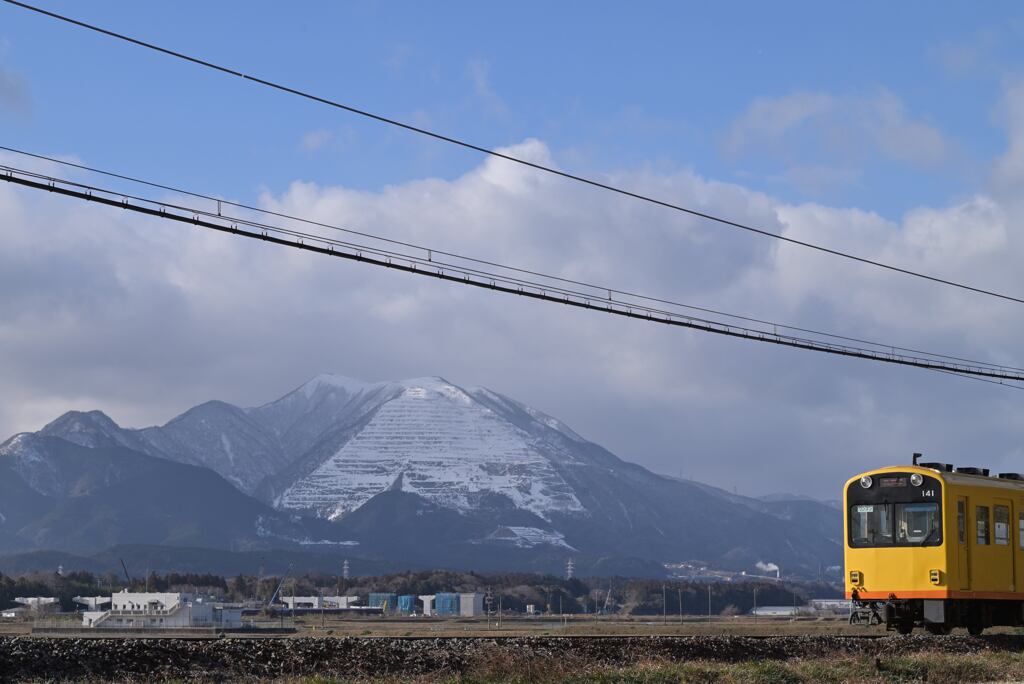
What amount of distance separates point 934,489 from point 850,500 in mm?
2915

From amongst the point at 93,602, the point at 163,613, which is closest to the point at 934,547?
the point at 163,613

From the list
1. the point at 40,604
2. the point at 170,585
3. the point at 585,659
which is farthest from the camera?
the point at 170,585

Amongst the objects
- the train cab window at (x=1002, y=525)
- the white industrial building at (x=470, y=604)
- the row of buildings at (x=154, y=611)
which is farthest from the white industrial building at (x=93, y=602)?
the train cab window at (x=1002, y=525)

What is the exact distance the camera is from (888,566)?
35.0 m

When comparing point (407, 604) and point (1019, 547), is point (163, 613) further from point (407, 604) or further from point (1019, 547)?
point (1019, 547)

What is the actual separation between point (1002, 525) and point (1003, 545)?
534 mm

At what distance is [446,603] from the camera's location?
18250cm

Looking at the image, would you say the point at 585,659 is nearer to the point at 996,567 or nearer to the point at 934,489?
the point at 934,489

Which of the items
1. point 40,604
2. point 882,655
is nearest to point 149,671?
point 882,655

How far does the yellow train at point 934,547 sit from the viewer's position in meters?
34.0

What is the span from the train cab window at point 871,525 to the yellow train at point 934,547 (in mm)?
26

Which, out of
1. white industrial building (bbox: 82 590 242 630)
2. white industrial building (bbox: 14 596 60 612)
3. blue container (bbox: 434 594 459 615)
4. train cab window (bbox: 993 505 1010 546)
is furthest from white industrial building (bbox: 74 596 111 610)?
train cab window (bbox: 993 505 1010 546)

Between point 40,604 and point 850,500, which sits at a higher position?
point 850,500

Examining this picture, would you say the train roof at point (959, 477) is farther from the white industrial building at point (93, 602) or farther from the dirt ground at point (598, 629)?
the white industrial building at point (93, 602)
